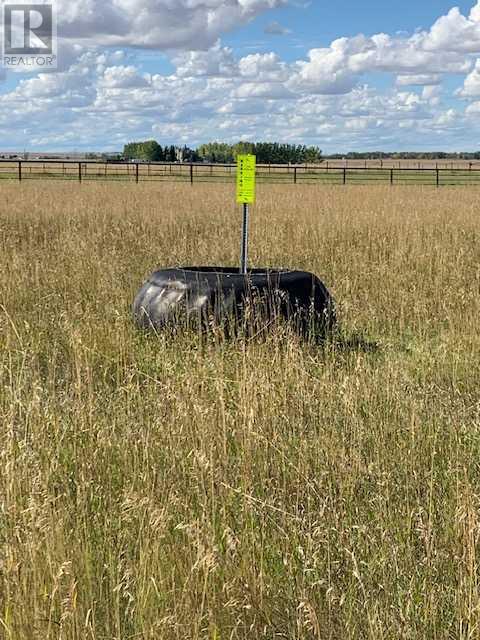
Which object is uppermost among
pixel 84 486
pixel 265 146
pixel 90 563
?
pixel 265 146

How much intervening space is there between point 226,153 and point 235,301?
167589 mm

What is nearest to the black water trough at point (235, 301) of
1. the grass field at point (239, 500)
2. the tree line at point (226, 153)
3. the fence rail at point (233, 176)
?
the grass field at point (239, 500)

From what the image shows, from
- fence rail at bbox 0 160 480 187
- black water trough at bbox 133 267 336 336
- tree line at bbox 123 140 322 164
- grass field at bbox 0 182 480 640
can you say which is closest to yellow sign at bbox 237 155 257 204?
black water trough at bbox 133 267 336 336

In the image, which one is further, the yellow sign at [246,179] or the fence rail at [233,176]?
the fence rail at [233,176]

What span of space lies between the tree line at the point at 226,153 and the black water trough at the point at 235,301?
120822mm

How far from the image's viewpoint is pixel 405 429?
3.81 metres

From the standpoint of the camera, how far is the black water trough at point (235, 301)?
6219 mm

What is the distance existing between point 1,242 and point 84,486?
9.31m

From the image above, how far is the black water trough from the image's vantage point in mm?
6219

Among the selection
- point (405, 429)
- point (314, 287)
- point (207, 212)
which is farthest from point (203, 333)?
point (207, 212)

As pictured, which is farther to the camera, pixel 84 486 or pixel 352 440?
pixel 352 440

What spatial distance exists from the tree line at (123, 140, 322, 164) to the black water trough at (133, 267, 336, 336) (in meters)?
121

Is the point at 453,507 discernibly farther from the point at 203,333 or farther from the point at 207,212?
the point at 207,212

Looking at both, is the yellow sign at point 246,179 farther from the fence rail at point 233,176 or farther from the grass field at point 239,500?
the fence rail at point 233,176
